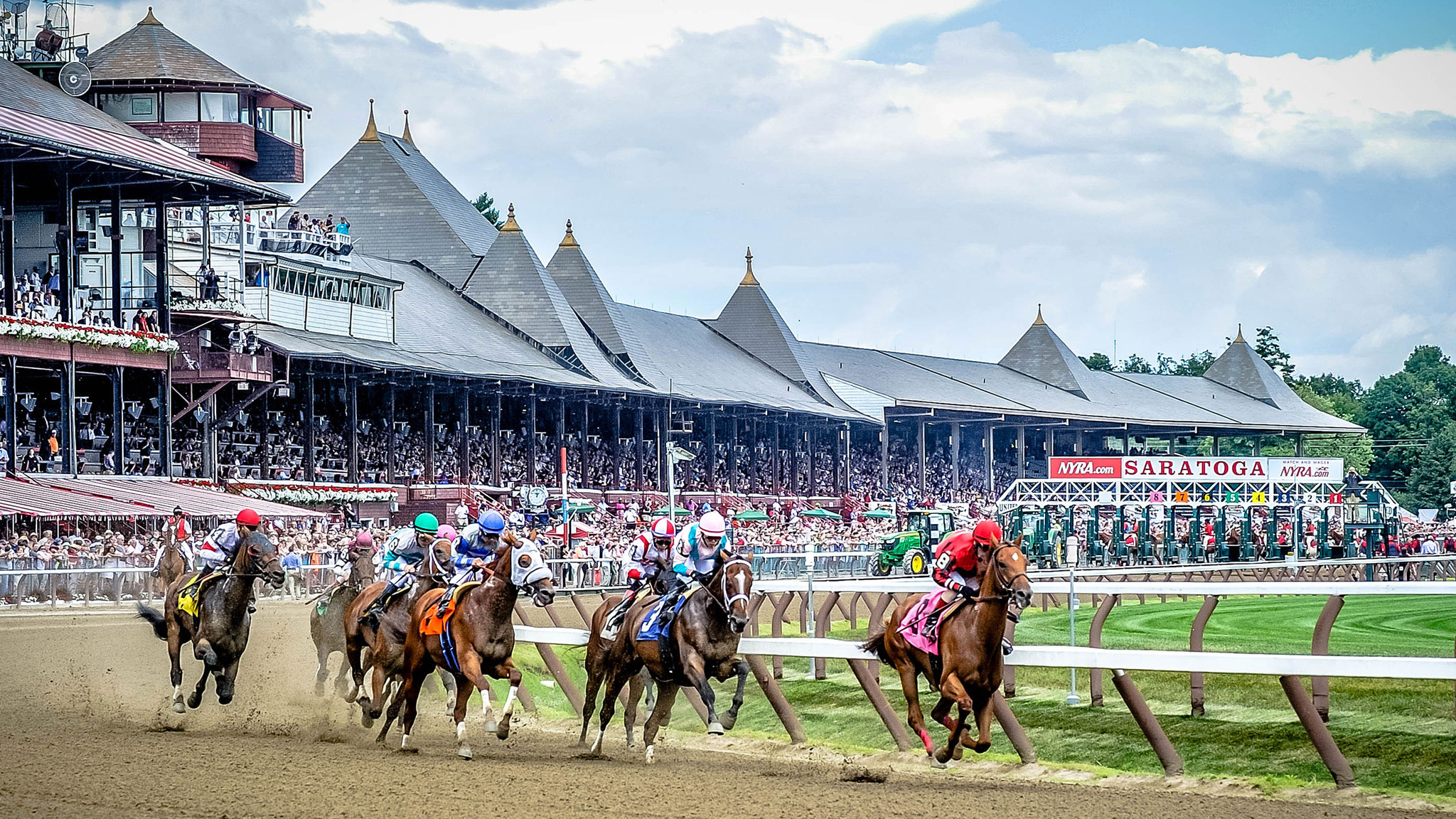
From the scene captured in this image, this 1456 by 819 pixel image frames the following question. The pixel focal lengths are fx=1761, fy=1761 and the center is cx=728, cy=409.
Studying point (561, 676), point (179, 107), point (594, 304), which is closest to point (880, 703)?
point (561, 676)

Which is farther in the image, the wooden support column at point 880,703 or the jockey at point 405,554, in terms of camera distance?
the jockey at point 405,554

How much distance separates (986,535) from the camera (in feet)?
33.0

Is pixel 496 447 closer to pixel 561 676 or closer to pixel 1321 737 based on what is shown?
pixel 561 676

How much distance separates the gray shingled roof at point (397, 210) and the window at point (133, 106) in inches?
593

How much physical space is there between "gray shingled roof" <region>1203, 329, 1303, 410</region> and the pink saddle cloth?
255 ft

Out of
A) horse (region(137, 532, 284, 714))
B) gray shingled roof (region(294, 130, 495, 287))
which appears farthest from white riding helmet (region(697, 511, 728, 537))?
gray shingled roof (region(294, 130, 495, 287))

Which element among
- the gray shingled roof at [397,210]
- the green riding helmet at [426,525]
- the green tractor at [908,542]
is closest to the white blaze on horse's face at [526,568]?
the green riding helmet at [426,525]

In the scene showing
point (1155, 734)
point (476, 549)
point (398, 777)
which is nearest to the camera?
point (1155, 734)

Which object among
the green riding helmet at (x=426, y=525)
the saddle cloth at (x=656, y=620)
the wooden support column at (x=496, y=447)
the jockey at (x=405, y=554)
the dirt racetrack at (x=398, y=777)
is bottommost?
the dirt racetrack at (x=398, y=777)

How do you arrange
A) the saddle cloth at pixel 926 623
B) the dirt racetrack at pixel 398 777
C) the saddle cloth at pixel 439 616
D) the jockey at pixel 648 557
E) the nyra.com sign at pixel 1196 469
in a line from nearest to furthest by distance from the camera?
the dirt racetrack at pixel 398 777 < the saddle cloth at pixel 926 623 < the saddle cloth at pixel 439 616 < the jockey at pixel 648 557 < the nyra.com sign at pixel 1196 469

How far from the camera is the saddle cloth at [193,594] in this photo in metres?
14.2

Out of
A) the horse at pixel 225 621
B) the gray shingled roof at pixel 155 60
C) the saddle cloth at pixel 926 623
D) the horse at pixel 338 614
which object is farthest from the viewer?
the gray shingled roof at pixel 155 60

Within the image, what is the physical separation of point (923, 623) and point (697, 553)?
68.2 inches

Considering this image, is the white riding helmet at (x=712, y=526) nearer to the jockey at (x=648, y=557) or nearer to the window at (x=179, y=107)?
the jockey at (x=648, y=557)
